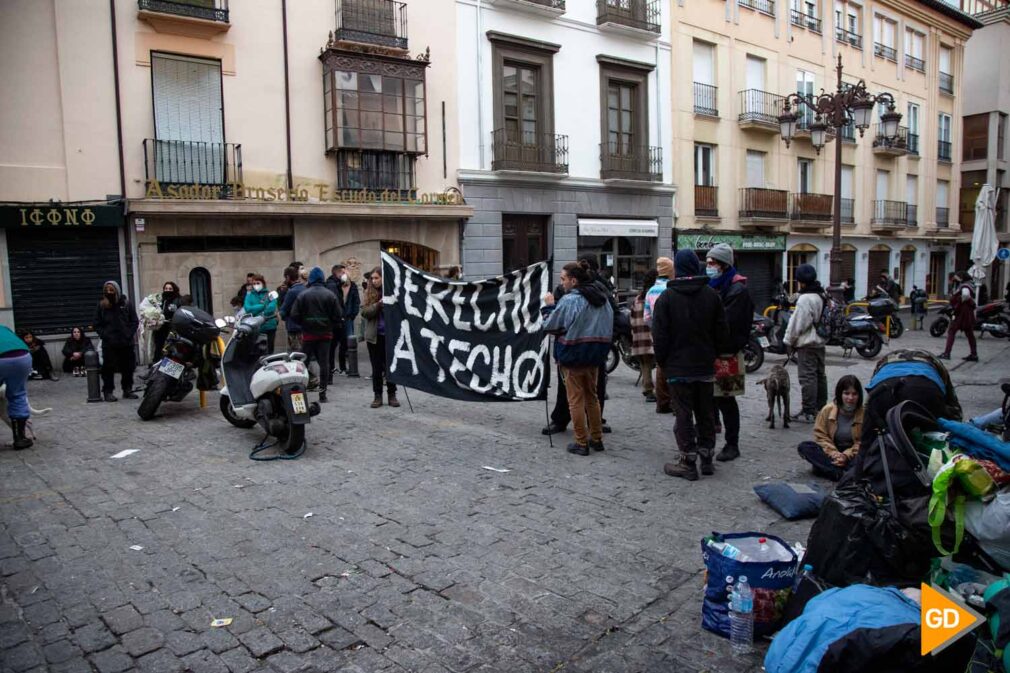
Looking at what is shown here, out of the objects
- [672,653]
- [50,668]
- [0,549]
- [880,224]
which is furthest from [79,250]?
[880,224]

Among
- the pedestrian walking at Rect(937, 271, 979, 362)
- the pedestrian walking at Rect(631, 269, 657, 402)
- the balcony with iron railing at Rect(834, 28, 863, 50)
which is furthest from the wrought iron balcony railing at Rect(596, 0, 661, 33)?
the pedestrian walking at Rect(631, 269, 657, 402)

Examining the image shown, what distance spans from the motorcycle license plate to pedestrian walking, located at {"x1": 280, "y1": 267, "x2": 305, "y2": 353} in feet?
6.76

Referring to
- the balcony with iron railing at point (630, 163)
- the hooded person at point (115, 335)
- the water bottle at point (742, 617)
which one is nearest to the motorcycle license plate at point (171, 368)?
the hooded person at point (115, 335)

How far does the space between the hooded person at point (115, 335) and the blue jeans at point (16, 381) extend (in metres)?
2.80

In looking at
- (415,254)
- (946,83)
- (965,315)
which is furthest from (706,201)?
(946,83)

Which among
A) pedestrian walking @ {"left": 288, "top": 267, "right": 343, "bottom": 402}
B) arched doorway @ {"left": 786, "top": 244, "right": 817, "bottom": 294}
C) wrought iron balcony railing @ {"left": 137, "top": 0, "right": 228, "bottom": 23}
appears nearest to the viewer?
pedestrian walking @ {"left": 288, "top": 267, "right": 343, "bottom": 402}

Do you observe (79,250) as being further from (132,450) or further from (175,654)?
(175,654)

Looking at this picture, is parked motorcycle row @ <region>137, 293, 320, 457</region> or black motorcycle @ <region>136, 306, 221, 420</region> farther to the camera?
black motorcycle @ <region>136, 306, 221, 420</region>

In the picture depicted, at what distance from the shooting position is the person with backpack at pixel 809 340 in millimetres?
8055

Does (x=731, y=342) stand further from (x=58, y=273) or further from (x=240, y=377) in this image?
(x=58, y=273)

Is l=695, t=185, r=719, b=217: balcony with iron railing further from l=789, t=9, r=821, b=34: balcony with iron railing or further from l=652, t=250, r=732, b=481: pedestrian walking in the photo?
l=652, t=250, r=732, b=481: pedestrian walking

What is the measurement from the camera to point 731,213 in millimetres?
24203

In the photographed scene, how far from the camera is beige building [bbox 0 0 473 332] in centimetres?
1286

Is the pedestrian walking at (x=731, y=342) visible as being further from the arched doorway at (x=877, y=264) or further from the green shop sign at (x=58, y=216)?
the arched doorway at (x=877, y=264)
